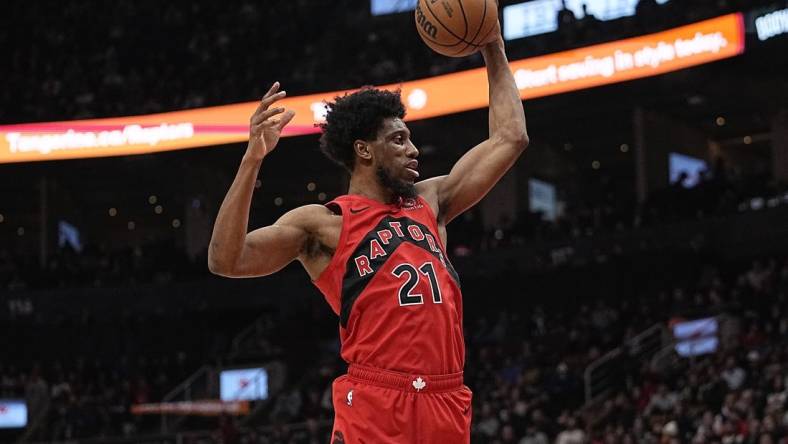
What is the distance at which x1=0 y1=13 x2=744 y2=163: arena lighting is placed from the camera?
21.7 metres

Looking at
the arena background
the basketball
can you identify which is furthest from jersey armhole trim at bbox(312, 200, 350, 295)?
the arena background

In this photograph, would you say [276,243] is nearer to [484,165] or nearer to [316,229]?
[316,229]

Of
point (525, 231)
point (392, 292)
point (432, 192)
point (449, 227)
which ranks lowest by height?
point (392, 292)

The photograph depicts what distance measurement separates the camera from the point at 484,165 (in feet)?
15.7

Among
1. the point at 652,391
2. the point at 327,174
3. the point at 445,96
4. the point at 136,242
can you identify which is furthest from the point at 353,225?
the point at 136,242

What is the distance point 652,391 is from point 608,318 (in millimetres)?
3949

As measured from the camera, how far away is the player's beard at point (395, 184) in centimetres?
451

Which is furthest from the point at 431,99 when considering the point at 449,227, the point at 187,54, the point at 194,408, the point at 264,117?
the point at 264,117

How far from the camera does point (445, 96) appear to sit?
24469 millimetres

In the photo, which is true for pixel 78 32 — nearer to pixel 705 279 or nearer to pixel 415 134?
pixel 415 134

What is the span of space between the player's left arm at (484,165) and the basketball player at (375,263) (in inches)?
1.8

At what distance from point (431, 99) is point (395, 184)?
66.6 feet

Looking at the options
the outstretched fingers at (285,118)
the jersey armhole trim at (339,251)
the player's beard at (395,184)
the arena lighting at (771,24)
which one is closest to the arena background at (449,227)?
the arena lighting at (771,24)

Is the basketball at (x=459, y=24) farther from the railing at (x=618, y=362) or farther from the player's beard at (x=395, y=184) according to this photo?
the railing at (x=618, y=362)
